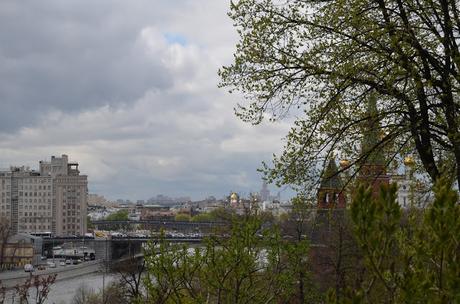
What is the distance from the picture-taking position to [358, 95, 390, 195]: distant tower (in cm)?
1055

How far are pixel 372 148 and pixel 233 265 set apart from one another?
2.86 metres

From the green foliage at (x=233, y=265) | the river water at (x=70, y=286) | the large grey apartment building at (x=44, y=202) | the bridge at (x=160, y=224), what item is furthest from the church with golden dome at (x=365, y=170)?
the large grey apartment building at (x=44, y=202)

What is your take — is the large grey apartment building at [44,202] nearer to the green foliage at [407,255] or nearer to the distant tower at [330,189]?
the distant tower at [330,189]

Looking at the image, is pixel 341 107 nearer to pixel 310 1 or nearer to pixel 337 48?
pixel 337 48

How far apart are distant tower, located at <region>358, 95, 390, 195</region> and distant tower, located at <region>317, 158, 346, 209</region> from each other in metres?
0.44

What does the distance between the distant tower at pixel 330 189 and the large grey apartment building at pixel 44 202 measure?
140046 millimetres

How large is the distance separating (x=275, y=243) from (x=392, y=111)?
2.69m

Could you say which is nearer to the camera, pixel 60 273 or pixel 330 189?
pixel 330 189

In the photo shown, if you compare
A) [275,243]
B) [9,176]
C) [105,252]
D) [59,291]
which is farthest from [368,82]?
[9,176]

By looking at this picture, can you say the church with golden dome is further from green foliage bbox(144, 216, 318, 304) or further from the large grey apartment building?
the large grey apartment building

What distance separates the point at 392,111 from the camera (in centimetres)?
1030

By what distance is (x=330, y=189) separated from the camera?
11.6 meters

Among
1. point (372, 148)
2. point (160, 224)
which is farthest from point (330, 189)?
point (160, 224)

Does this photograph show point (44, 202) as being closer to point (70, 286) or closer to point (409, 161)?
point (70, 286)
